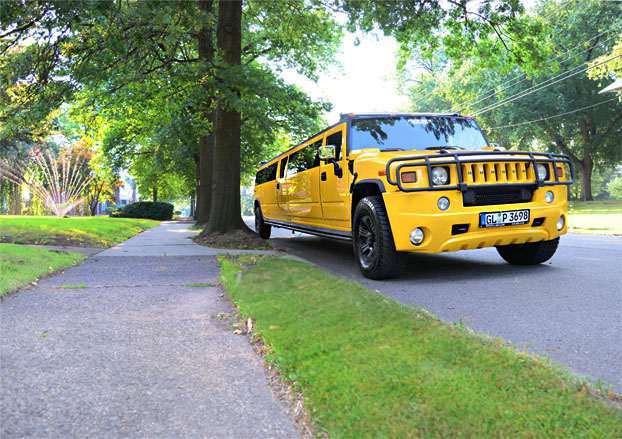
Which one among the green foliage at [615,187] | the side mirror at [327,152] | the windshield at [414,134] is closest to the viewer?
the windshield at [414,134]

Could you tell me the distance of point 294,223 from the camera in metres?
9.91

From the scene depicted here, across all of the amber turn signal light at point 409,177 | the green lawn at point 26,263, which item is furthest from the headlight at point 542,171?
the green lawn at point 26,263

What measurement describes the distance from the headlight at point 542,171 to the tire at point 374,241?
189cm

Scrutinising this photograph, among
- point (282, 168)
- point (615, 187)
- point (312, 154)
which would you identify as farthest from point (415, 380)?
point (615, 187)

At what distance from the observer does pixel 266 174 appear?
12922mm

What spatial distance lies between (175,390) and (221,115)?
9139mm

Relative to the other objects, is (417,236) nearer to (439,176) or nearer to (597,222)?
(439,176)

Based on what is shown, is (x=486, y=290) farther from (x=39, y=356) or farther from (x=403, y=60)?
(x=403, y=60)

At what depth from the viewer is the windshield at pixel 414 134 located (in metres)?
6.79

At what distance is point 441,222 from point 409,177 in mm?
585

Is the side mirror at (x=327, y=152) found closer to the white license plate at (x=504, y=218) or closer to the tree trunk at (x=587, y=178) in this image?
the white license plate at (x=504, y=218)

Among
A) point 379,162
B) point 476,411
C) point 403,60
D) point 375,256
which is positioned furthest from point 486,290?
point 403,60

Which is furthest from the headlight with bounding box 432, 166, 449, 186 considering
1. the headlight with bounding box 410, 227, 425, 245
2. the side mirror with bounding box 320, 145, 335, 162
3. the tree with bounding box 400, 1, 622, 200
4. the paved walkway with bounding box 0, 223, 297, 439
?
the tree with bounding box 400, 1, 622, 200

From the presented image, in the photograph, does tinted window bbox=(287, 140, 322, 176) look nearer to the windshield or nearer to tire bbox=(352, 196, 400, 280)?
the windshield
